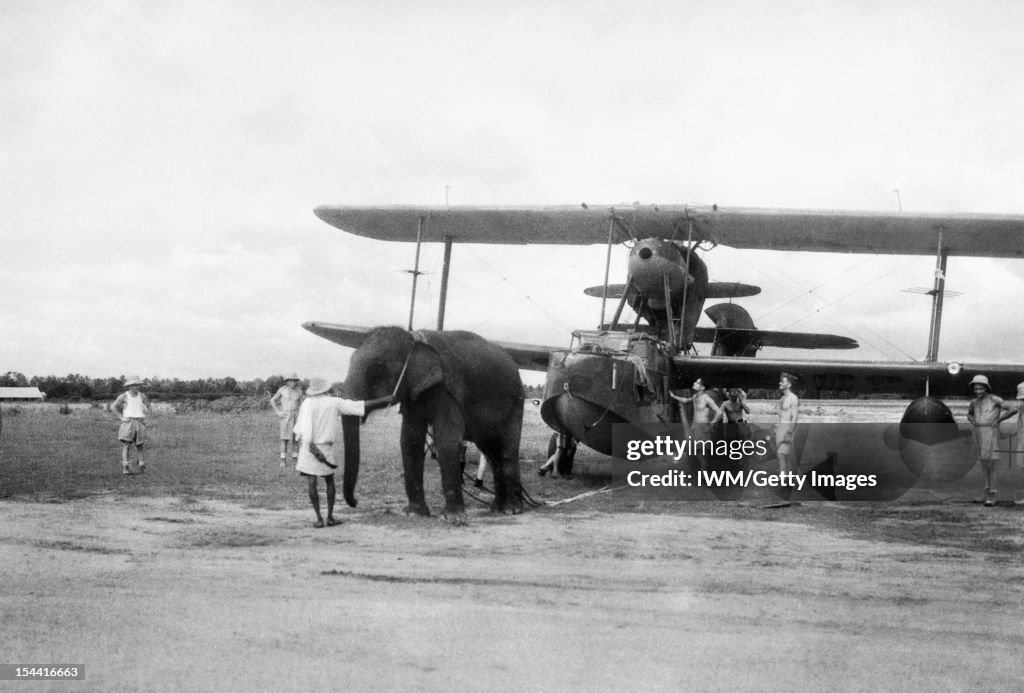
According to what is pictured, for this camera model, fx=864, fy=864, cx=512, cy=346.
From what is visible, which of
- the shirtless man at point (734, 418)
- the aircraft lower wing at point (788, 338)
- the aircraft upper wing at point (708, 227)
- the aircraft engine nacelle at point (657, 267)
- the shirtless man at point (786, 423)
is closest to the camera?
the shirtless man at point (786, 423)

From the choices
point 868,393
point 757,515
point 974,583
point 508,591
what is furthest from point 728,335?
point 508,591

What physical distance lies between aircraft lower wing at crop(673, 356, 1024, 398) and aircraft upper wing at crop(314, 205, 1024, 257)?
2.33 m

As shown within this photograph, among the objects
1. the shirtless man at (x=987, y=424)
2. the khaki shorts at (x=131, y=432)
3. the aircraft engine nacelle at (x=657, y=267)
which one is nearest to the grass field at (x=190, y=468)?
the khaki shorts at (x=131, y=432)

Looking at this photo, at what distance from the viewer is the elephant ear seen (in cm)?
847

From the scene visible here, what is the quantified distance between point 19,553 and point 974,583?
6831mm

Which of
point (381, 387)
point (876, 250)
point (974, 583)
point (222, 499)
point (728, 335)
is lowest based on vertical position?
point (222, 499)

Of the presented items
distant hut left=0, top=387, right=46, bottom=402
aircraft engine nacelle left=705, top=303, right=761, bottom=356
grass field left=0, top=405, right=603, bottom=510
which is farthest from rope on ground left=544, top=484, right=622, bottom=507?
distant hut left=0, top=387, right=46, bottom=402

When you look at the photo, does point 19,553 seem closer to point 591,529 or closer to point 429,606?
point 429,606

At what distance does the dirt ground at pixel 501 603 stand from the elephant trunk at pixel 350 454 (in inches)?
15.1

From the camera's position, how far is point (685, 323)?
53.2 ft

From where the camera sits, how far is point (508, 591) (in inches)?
217

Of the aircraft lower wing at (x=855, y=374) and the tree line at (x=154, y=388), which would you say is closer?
the aircraft lower wing at (x=855, y=374)

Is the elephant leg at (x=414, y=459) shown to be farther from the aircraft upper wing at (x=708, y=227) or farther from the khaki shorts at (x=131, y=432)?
the aircraft upper wing at (x=708, y=227)

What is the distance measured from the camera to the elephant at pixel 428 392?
8398 mm
